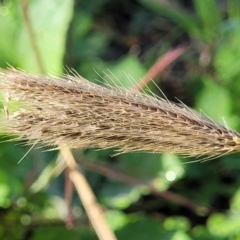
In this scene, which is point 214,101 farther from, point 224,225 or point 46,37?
point 46,37

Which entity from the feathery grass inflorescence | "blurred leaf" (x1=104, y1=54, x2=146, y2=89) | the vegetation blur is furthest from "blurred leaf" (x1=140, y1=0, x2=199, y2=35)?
the feathery grass inflorescence

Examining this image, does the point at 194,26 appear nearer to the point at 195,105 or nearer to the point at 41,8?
the point at 195,105

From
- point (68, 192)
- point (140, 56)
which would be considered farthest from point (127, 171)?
point (140, 56)

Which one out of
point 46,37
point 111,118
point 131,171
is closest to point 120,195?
point 131,171

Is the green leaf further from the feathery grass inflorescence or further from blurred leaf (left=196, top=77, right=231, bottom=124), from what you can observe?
the feathery grass inflorescence

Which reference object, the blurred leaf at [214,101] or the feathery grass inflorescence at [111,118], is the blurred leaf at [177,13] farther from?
the feathery grass inflorescence at [111,118]

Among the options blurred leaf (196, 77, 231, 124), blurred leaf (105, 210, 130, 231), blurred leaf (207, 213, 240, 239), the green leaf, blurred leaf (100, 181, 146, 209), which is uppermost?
the green leaf
